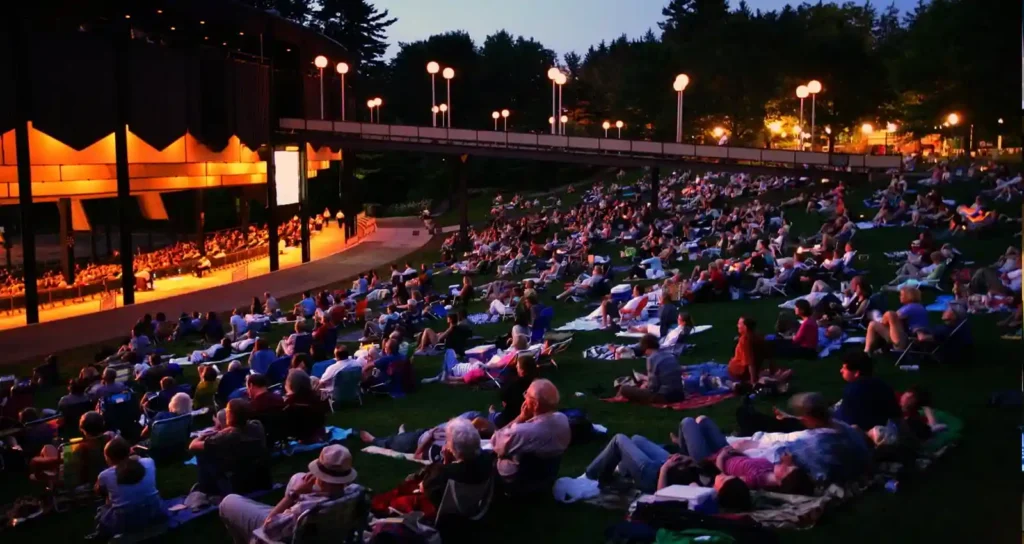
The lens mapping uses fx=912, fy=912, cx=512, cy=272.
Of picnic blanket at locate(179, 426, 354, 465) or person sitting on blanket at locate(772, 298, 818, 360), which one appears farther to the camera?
person sitting on blanket at locate(772, 298, 818, 360)

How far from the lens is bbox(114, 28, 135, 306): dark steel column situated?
89.6 feet

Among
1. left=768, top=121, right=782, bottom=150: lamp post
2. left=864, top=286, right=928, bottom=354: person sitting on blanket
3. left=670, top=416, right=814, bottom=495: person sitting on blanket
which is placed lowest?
left=670, top=416, right=814, bottom=495: person sitting on blanket

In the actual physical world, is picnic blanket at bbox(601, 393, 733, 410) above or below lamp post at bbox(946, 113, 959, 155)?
below

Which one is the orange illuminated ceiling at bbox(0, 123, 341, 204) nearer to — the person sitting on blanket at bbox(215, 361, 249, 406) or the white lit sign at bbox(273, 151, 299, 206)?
the white lit sign at bbox(273, 151, 299, 206)

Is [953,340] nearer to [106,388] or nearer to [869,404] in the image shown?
[869,404]

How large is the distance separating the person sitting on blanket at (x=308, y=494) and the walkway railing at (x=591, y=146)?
2645 cm

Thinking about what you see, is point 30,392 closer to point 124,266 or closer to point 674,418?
point 674,418

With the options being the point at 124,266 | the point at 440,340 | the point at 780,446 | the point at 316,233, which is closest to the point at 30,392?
the point at 440,340

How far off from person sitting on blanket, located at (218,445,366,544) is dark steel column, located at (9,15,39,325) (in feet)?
67.9

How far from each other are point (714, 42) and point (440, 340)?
39.6m

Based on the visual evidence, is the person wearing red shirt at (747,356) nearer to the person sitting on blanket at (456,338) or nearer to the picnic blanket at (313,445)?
the picnic blanket at (313,445)

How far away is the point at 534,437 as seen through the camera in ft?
22.2

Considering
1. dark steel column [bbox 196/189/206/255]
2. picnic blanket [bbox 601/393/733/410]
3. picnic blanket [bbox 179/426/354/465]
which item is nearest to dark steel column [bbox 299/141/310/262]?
dark steel column [bbox 196/189/206/255]

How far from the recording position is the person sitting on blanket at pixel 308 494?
572cm
